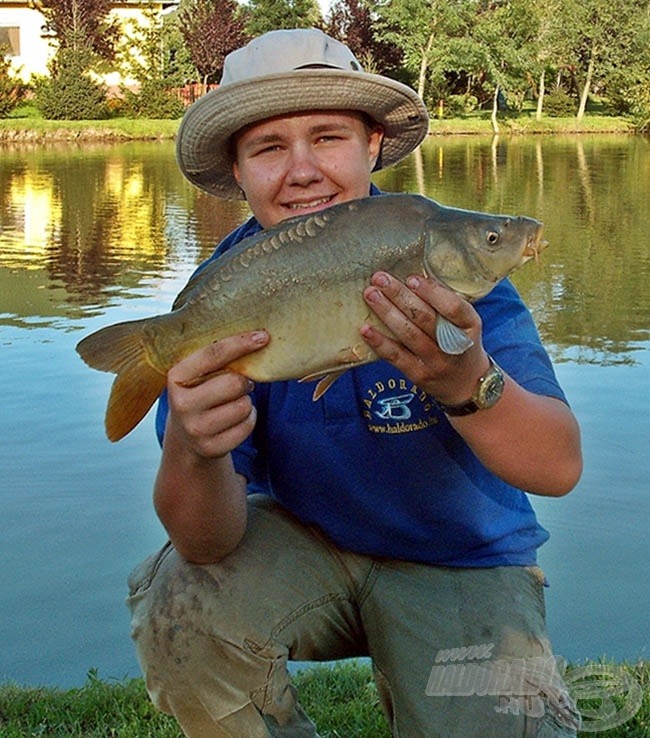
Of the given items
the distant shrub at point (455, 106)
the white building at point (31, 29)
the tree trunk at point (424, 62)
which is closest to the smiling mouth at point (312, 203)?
the white building at point (31, 29)

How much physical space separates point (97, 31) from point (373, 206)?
46975 mm

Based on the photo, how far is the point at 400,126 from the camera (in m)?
3.16

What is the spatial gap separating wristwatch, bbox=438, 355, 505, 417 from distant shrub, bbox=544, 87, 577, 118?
169ft

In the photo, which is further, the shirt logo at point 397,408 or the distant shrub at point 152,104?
the distant shrub at point 152,104

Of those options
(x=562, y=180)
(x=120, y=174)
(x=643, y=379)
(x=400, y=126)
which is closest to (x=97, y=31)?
(x=120, y=174)

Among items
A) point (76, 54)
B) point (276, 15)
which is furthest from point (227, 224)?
point (276, 15)

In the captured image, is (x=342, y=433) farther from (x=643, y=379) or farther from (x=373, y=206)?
(x=643, y=379)

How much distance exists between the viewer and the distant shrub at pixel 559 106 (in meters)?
51.6

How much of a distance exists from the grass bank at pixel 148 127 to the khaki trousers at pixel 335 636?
3096 centimetres

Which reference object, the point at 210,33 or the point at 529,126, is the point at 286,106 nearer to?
the point at 529,126

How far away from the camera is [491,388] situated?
2.25 metres

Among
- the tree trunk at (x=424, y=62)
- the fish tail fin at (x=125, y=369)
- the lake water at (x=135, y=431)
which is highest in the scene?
the tree trunk at (x=424, y=62)

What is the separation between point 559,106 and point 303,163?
5139cm

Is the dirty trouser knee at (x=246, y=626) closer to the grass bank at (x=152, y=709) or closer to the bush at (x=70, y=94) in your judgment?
the grass bank at (x=152, y=709)
